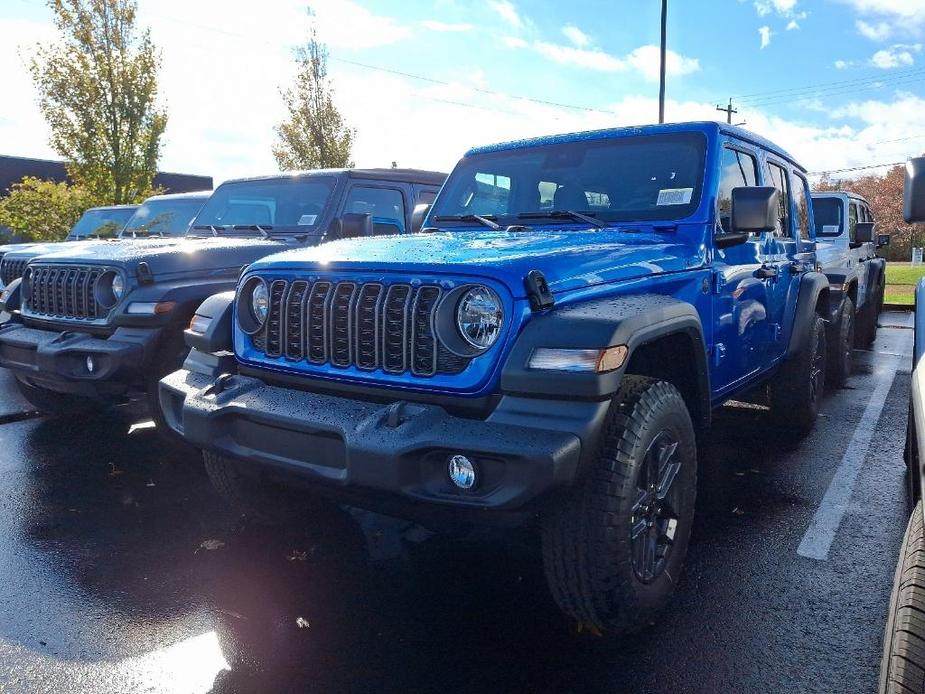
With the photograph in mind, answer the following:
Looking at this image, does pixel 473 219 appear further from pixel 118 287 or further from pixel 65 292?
pixel 65 292

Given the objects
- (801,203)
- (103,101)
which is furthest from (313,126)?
(801,203)

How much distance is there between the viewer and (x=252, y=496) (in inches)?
138

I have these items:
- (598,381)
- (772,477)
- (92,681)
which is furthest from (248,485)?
(772,477)

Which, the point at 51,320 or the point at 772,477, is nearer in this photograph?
the point at 772,477

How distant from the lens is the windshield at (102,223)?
10125 mm

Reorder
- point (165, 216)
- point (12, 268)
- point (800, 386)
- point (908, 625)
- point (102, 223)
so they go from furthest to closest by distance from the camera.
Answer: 1. point (102, 223)
2. point (165, 216)
3. point (12, 268)
4. point (800, 386)
5. point (908, 625)

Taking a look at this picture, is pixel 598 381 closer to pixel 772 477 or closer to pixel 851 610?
pixel 851 610

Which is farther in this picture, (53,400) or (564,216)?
(53,400)

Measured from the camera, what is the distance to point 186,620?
281cm

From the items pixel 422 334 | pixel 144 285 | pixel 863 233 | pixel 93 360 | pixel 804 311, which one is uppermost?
pixel 863 233

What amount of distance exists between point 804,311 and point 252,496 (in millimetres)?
3735

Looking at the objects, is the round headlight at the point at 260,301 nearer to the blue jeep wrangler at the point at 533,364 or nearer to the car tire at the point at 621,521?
the blue jeep wrangler at the point at 533,364

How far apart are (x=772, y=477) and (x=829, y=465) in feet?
1.70

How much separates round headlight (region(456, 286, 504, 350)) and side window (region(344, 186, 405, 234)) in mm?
3216
